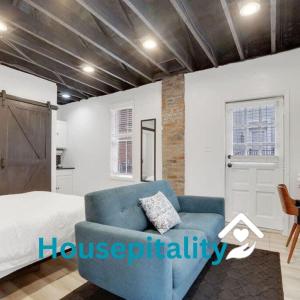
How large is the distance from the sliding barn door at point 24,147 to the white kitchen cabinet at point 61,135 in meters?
1.35

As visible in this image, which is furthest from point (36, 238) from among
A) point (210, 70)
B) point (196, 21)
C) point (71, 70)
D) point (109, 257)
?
point (210, 70)

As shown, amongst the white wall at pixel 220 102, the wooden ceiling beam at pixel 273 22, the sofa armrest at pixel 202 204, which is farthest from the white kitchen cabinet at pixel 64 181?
the wooden ceiling beam at pixel 273 22

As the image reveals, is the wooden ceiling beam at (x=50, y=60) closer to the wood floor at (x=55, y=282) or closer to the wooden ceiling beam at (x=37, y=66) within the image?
the wooden ceiling beam at (x=37, y=66)

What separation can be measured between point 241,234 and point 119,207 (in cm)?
238

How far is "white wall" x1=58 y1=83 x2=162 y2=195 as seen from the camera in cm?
484

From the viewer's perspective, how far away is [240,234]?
11.7 feet

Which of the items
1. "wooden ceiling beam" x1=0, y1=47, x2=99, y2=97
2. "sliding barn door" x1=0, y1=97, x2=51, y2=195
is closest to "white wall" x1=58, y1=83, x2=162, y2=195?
"wooden ceiling beam" x1=0, y1=47, x2=99, y2=97

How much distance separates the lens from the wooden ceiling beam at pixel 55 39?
8.54ft

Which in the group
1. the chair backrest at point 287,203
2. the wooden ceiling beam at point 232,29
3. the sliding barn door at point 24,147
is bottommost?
the chair backrest at point 287,203

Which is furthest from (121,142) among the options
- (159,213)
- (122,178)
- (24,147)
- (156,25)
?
(159,213)

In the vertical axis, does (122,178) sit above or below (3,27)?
below

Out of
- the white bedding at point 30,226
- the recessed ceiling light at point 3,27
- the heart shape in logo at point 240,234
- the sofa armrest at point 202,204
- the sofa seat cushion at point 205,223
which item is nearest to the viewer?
the white bedding at point 30,226

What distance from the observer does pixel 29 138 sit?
4.35 meters

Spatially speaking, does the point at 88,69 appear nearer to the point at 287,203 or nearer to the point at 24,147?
the point at 24,147
